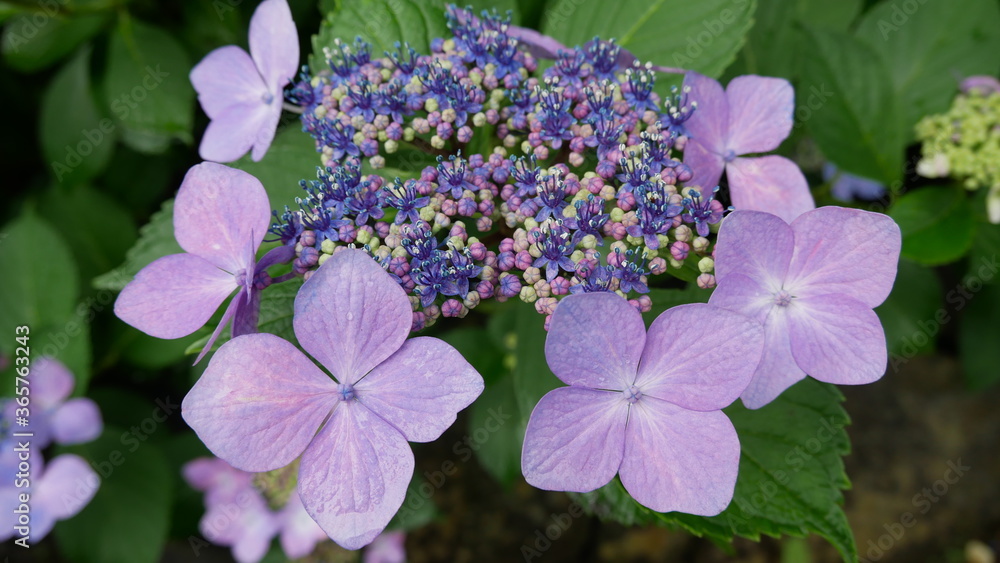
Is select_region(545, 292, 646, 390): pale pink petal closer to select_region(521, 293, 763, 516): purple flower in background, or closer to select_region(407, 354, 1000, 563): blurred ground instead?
select_region(521, 293, 763, 516): purple flower in background

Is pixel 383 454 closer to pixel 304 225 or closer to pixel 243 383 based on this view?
pixel 243 383

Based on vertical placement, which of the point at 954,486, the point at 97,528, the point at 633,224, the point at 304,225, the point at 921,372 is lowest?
the point at 97,528

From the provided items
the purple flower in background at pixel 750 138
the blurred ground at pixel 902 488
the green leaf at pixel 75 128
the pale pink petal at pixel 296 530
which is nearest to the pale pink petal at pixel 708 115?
the purple flower in background at pixel 750 138

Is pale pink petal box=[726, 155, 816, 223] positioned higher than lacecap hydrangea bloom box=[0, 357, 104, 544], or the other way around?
pale pink petal box=[726, 155, 816, 223]

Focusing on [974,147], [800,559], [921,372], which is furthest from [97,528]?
[921,372]

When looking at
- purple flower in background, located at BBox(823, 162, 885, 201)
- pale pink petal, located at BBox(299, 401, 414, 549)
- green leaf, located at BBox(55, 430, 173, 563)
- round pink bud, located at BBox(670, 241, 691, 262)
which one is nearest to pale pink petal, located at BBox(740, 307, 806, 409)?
round pink bud, located at BBox(670, 241, 691, 262)

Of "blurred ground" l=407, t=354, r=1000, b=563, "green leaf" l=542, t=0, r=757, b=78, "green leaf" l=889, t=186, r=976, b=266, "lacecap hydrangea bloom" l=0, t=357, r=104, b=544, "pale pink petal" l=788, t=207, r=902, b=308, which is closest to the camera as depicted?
"pale pink petal" l=788, t=207, r=902, b=308
